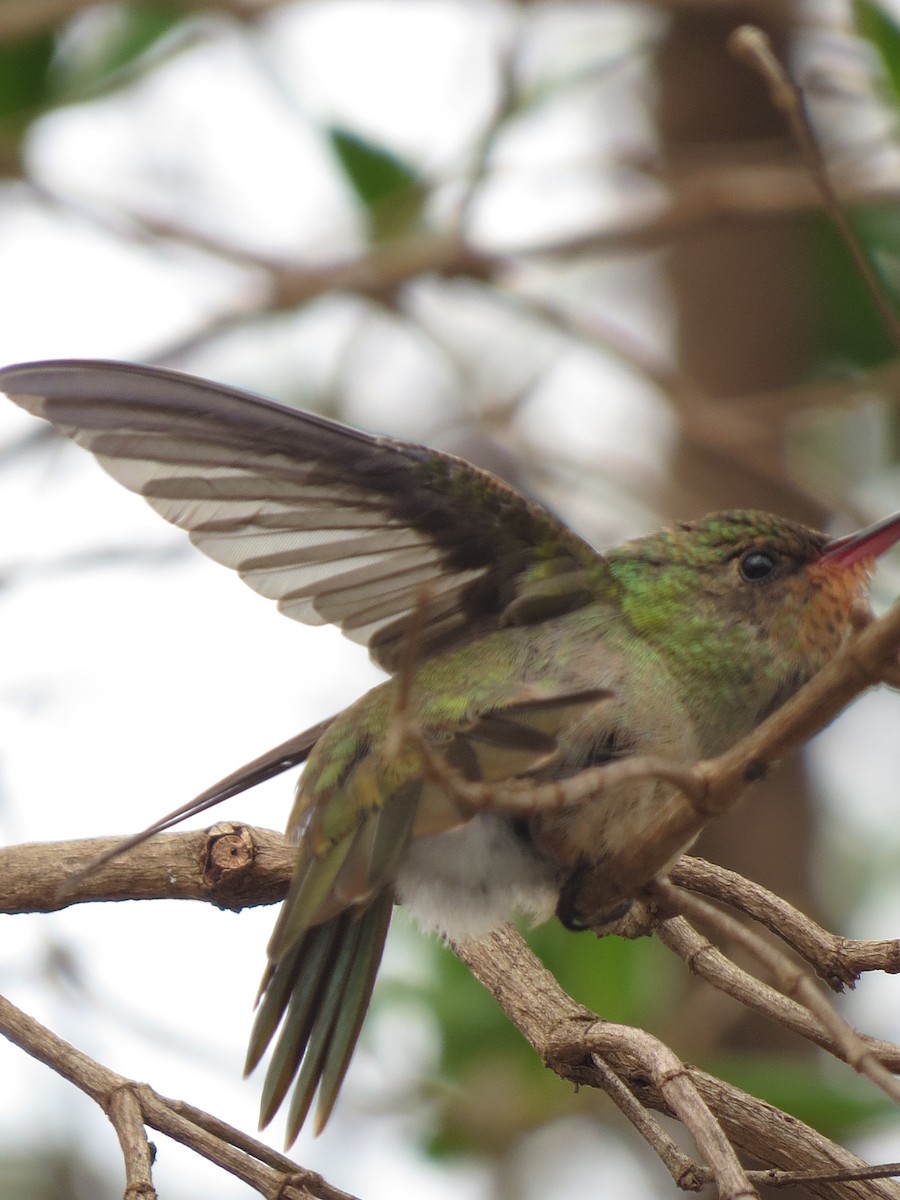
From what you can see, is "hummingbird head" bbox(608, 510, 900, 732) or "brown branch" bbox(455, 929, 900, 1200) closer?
"brown branch" bbox(455, 929, 900, 1200)

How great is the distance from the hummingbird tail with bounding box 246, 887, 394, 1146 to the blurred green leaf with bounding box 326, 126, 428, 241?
285 centimetres

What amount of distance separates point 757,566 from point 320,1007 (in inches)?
47.7

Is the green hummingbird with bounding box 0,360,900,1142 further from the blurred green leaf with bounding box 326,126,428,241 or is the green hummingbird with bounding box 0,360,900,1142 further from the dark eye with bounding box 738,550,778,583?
the blurred green leaf with bounding box 326,126,428,241

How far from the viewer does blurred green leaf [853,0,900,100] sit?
14.0 feet

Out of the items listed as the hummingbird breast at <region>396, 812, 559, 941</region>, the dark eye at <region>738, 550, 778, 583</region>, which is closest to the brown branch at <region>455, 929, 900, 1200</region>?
the hummingbird breast at <region>396, 812, 559, 941</region>

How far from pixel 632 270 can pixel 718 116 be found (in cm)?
111

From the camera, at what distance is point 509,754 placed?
2.57m

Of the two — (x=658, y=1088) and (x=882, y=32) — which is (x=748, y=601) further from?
(x=882, y=32)

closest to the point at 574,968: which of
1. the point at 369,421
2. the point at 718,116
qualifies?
the point at 369,421

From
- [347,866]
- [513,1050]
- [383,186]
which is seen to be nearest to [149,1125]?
[347,866]

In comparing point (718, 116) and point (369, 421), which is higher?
point (718, 116)

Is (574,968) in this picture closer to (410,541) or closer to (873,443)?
(410,541)

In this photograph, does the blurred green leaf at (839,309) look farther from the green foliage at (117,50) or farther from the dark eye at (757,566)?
the dark eye at (757,566)

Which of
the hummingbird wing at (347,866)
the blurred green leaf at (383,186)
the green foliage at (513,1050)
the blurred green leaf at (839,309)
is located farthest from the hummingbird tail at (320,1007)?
the blurred green leaf at (839,309)
